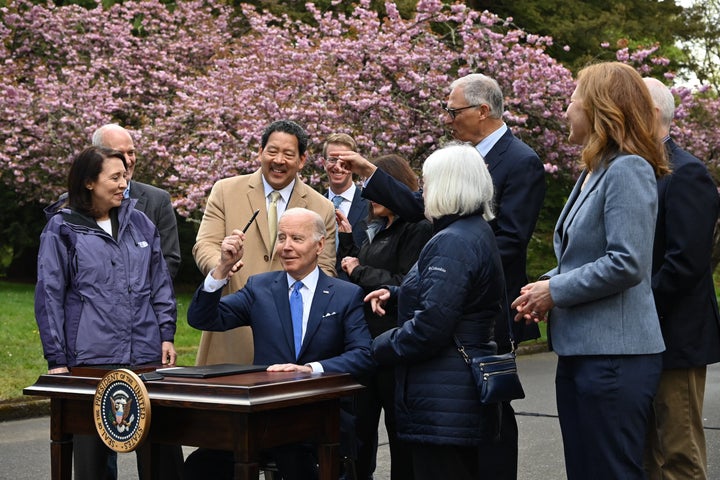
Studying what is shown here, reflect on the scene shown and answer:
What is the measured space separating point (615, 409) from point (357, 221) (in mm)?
3032

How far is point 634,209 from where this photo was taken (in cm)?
421

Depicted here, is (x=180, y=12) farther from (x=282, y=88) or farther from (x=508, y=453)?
(x=508, y=453)

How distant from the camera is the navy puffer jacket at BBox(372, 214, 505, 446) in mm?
4539

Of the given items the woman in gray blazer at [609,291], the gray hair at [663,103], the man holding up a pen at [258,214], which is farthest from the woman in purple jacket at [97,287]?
the gray hair at [663,103]

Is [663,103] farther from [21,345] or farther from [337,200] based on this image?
[21,345]

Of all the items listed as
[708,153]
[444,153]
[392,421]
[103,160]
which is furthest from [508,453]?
[708,153]

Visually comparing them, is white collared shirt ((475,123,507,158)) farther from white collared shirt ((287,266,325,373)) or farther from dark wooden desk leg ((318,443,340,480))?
dark wooden desk leg ((318,443,340,480))

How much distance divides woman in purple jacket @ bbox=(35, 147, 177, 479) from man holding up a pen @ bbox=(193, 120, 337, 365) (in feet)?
1.00

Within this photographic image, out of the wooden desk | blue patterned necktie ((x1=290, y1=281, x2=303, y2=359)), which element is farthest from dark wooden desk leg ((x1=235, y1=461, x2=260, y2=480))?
blue patterned necktie ((x1=290, y1=281, x2=303, y2=359))

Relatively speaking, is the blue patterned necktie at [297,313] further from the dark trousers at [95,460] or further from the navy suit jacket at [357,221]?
the dark trousers at [95,460]

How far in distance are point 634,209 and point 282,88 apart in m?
14.6

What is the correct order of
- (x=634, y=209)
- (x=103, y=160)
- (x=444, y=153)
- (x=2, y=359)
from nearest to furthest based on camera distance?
(x=634, y=209), (x=444, y=153), (x=103, y=160), (x=2, y=359)

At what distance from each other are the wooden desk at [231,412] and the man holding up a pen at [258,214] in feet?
3.90

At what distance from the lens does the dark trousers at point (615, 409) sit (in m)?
4.20
